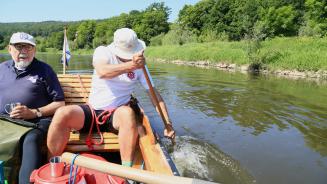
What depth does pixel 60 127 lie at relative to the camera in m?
2.90

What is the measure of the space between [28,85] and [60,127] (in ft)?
2.20

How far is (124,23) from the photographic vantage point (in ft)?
245

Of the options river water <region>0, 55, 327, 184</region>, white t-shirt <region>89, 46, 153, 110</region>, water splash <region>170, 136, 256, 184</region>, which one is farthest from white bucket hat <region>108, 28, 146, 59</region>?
water splash <region>170, 136, 256, 184</region>

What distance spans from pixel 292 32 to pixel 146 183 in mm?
43979

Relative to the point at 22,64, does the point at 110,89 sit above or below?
below

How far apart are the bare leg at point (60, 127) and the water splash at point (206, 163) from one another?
Answer: 2286 millimetres

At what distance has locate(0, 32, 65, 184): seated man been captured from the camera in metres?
3.19

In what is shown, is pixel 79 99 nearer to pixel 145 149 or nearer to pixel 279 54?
pixel 145 149

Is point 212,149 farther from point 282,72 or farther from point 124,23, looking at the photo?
point 124,23

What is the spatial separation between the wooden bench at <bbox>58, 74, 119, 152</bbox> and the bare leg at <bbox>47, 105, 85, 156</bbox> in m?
0.27

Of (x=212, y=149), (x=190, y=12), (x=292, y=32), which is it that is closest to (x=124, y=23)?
(x=190, y=12)

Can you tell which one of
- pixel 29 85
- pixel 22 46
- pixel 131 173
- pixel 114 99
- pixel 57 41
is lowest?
pixel 131 173

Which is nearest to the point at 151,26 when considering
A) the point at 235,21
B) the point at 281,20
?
the point at 235,21

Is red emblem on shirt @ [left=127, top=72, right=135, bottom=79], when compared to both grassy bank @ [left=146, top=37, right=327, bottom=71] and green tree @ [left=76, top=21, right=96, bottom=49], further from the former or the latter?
green tree @ [left=76, top=21, right=96, bottom=49]
